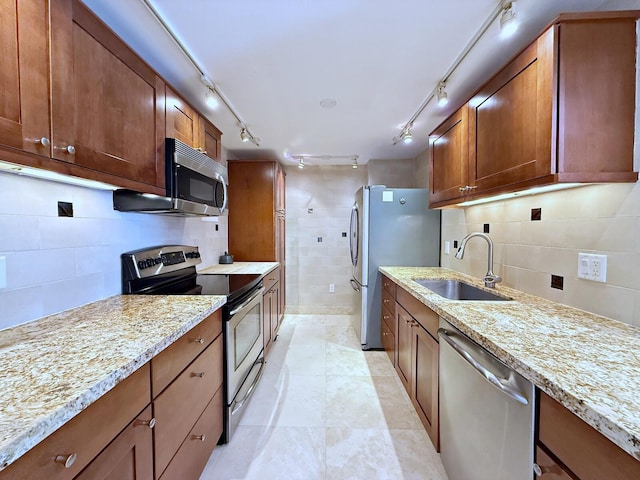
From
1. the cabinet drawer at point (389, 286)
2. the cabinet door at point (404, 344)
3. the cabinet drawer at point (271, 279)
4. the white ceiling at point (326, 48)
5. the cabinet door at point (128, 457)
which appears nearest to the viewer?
the cabinet door at point (128, 457)

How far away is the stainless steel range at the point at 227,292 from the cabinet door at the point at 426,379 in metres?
1.13

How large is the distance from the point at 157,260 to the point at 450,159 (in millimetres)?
2179

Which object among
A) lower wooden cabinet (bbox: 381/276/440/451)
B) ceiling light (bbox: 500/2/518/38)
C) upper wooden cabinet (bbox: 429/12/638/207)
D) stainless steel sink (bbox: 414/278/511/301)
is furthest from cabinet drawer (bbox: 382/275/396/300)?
ceiling light (bbox: 500/2/518/38)

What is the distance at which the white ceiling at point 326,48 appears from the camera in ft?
3.88

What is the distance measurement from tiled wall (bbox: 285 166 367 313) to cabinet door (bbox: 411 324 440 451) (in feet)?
7.30

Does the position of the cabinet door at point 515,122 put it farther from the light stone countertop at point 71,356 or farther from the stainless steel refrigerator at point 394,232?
the light stone countertop at point 71,356

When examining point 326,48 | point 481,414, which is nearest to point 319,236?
point 326,48

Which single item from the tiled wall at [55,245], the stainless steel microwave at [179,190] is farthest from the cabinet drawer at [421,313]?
the tiled wall at [55,245]

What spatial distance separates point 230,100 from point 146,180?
101cm

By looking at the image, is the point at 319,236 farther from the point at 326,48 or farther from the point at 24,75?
the point at 24,75

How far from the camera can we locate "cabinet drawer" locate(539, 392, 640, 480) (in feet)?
1.80

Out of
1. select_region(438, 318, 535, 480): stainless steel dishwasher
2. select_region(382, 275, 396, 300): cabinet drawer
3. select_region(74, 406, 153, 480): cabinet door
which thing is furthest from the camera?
select_region(382, 275, 396, 300): cabinet drawer

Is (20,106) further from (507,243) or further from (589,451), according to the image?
(507,243)

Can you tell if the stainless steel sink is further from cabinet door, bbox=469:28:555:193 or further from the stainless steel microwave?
the stainless steel microwave
